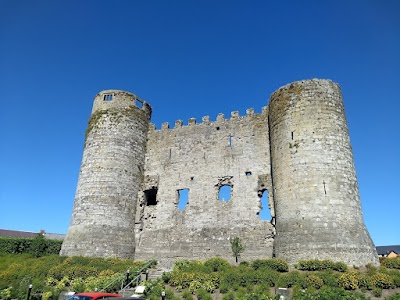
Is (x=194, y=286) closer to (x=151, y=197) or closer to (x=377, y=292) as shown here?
(x=377, y=292)

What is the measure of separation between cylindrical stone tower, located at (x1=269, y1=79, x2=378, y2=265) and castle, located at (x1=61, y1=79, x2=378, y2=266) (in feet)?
0.18

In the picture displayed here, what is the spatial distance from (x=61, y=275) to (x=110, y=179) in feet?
23.8

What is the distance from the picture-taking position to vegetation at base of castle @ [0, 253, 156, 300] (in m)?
14.9

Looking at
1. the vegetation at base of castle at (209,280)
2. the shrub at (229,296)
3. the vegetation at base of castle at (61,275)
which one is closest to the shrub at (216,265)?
the vegetation at base of castle at (209,280)

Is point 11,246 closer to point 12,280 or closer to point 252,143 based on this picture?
point 12,280

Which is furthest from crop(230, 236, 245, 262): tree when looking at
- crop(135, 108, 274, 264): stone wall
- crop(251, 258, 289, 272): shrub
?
crop(251, 258, 289, 272): shrub

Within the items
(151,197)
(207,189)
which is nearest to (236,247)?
(207,189)

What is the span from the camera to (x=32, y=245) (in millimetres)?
24094

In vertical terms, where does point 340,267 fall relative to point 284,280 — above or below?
above

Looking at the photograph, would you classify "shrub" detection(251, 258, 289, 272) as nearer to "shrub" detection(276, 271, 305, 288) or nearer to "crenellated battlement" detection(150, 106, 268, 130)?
"shrub" detection(276, 271, 305, 288)

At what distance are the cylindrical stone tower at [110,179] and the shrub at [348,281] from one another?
44.7ft

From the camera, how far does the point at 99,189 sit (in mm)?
21875

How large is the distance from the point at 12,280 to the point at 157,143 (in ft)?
42.9

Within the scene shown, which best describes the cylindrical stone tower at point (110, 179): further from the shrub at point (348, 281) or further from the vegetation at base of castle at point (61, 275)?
the shrub at point (348, 281)
